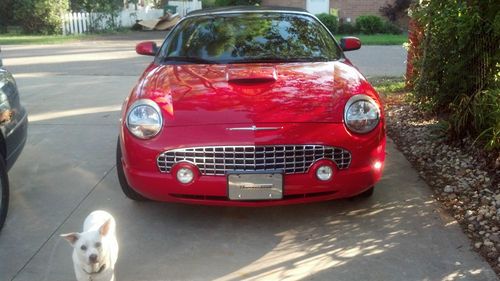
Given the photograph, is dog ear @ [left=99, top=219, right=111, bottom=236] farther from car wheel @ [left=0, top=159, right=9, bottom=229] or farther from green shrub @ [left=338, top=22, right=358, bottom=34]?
green shrub @ [left=338, top=22, right=358, bottom=34]

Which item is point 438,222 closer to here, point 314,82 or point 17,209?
point 314,82

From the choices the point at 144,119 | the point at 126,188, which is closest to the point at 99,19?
the point at 126,188

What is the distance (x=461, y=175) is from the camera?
15.3 ft

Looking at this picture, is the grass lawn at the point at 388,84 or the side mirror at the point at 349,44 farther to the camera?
the grass lawn at the point at 388,84

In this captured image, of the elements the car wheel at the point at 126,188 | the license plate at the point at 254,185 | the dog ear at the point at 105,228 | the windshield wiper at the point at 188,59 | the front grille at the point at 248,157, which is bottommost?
the car wheel at the point at 126,188

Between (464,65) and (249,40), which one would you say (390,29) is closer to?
(464,65)

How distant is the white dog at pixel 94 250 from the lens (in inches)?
106

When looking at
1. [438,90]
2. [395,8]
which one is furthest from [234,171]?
[395,8]

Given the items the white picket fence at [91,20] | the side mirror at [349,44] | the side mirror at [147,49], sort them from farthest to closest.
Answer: the white picket fence at [91,20], the side mirror at [349,44], the side mirror at [147,49]

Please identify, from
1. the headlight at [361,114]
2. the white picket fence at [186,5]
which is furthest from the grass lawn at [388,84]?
the white picket fence at [186,5]

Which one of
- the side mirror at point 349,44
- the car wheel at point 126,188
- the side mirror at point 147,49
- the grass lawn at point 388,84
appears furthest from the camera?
the grass lawn at point 388,84

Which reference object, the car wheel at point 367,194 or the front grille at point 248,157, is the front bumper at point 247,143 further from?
the car wheel at point 367,194

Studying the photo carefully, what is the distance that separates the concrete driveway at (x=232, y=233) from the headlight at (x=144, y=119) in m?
0.72

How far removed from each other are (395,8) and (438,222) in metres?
19.4
